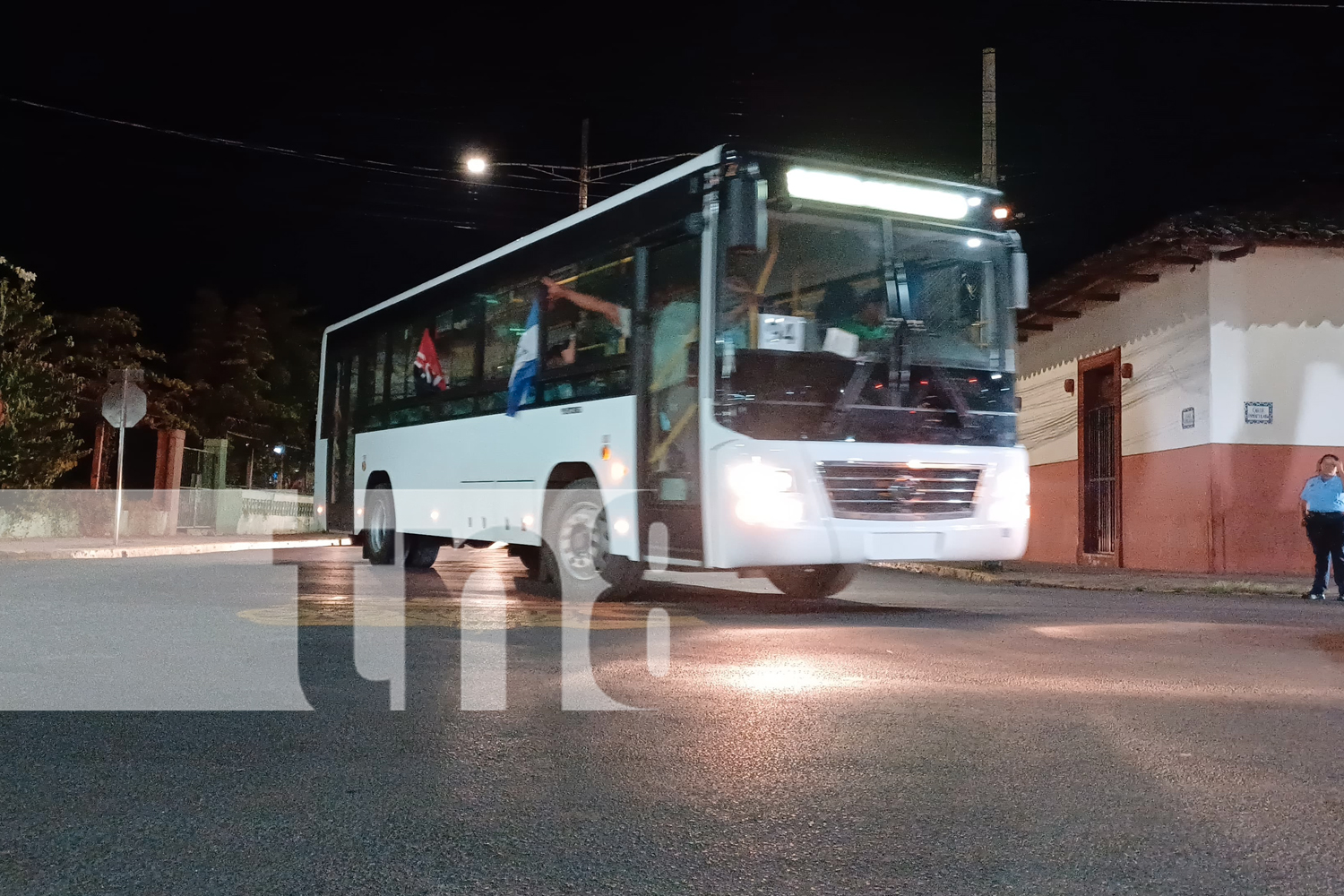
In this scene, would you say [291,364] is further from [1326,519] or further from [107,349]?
[1326,519]

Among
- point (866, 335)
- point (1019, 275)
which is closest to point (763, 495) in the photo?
point (866, 335)

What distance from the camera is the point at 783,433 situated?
9.91m

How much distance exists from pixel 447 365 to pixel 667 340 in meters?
4.85

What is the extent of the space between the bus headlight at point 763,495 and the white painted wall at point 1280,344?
11.6 metres

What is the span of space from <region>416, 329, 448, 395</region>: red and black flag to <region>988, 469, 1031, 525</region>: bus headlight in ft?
21.3

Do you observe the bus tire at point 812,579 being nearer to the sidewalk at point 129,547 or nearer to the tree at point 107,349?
the sidewalk at point 129,547

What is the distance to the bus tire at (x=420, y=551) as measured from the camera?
54.2 ft

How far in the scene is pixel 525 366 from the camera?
1279cm

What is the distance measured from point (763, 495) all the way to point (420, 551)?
26.6 feet

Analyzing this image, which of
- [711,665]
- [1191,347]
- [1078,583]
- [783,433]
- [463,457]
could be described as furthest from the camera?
[1191,347]

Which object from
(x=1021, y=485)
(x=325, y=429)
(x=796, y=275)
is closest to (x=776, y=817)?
(x=796, y=275)

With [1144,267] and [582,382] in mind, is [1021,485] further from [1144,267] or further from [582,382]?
[1144,267]

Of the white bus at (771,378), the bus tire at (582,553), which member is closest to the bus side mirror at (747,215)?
the white bus at (771,378)

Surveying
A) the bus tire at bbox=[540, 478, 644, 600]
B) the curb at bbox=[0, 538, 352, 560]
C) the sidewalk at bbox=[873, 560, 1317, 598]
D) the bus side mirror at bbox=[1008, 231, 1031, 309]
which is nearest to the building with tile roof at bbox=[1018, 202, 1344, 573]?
the sidewalk at bbox=[873, 560, 1317, 598]
